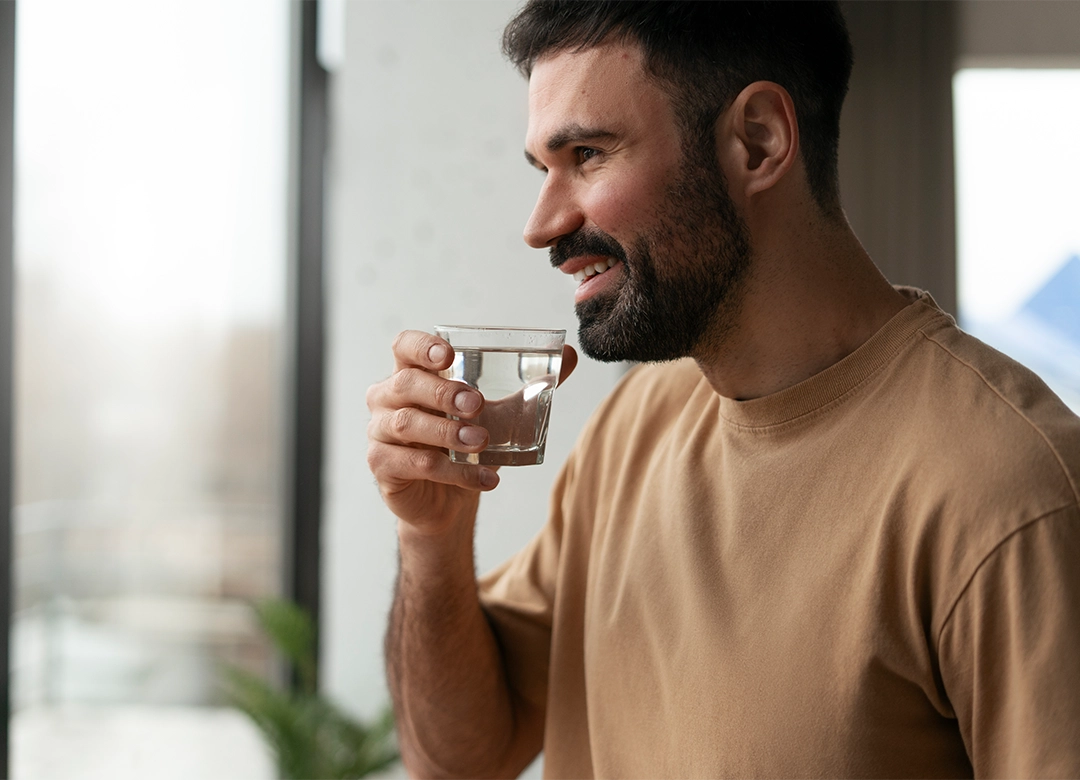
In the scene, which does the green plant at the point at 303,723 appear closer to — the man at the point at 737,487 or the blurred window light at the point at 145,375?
the blurred window light at the point at 145,375

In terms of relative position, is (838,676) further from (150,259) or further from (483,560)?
(150,259)

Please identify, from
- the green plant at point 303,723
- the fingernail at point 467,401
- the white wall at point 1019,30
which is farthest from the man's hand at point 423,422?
the white wall at point 1019,30

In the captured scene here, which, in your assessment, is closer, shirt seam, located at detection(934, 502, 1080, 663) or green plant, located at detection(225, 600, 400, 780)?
shirt seam, located at detection(934, 502, 1080, 663)

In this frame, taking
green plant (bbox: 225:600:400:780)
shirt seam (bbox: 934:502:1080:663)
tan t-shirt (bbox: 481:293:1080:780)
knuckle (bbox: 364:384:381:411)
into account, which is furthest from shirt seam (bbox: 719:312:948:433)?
green plant (bbox: 225:600:400:780)

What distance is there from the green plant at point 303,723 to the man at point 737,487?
1.48 m

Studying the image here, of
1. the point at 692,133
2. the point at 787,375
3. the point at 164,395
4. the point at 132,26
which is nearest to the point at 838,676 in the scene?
the point at 787,375

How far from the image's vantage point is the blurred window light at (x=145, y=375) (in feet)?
7.17

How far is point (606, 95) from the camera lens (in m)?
1.11

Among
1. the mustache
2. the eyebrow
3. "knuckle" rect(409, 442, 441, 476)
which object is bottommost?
"knuckle" rect(409, 442, 441, 476)

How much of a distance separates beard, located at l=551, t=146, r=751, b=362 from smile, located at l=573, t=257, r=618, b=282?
2 centimetres

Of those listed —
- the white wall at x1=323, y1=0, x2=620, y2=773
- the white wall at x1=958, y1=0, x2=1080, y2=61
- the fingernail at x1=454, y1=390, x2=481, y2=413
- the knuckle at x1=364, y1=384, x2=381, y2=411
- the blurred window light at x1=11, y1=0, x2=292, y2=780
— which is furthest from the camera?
the white wall at x1=323, y1=0, x2=620, y2=773

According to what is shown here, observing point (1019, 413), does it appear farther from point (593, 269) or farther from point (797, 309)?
point (593, 269)

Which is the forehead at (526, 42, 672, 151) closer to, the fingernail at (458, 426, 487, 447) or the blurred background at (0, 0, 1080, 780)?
the fingernail at (458, 426, 487, 447)

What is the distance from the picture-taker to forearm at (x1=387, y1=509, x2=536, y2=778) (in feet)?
4.27
